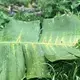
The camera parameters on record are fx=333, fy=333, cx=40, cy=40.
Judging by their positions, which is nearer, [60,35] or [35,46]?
[35,46]

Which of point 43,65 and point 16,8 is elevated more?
point 16,8

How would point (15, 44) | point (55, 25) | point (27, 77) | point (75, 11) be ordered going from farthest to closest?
point (75, 11) → point (55, 25) → point (15, 44) → point (27, 77)

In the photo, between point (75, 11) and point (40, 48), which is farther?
point (75, 11)

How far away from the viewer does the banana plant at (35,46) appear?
11.2 ft

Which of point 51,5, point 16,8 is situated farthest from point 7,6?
point 51,5

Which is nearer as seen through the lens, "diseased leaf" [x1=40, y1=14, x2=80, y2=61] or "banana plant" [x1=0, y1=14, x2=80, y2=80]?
"banana plant" [x1=0, y1=14, x2=80, y2=80]

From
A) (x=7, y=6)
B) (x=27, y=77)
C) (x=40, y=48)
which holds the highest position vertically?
(x=7, y=6)

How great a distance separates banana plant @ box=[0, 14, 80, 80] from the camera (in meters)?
3.43

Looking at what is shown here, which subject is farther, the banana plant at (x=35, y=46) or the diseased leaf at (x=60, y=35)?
the diseased leaf at (x=60, y=35)

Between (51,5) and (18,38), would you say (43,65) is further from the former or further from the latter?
(51,5)

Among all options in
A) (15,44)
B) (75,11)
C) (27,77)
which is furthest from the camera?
(75,11)

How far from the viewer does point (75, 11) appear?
5.26 meters

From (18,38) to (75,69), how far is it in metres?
0.71

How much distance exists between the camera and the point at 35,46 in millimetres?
3641
